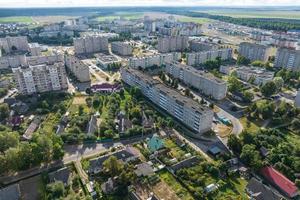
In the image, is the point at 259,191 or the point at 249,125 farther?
the point at 249,125

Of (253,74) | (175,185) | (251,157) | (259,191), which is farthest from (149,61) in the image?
(259,191)

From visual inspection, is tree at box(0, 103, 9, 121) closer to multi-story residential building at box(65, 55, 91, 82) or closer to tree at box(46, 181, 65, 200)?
multi-story residential building at box(65, 55, 91, 82)

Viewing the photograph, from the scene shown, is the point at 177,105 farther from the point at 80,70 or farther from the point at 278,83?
the point at 80,70

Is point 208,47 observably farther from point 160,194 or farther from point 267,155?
point 160,194

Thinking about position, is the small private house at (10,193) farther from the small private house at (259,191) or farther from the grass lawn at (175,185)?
the small private house at (259,191)

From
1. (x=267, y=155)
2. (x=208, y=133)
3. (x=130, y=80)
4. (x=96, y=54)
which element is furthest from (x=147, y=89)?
(x=96, y=54)

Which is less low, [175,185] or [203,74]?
[203,74]
